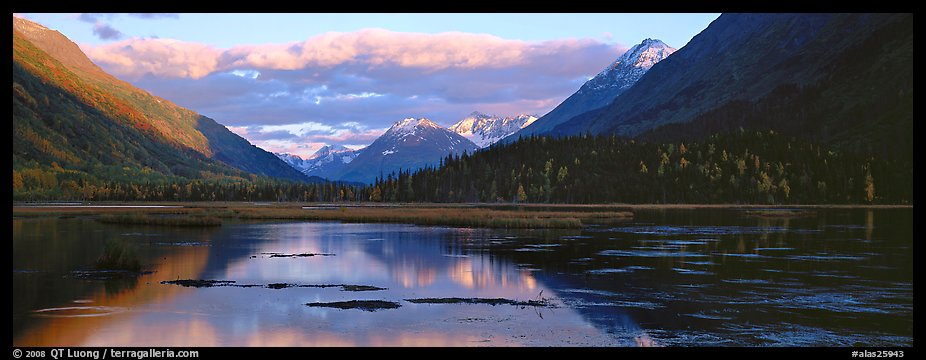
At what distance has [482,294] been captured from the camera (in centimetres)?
4572

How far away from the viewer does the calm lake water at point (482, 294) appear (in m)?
33.3

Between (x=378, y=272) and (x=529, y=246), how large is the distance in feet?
82.6

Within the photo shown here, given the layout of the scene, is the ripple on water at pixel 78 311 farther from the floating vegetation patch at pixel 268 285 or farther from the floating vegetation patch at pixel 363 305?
the floating vegetation patch at pixel 363 305

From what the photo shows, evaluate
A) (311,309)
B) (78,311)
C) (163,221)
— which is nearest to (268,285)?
(311,309)

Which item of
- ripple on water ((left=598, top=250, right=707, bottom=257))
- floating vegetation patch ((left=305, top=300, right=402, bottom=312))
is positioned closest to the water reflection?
floating vegetation patch ((left=305, top=300, right=402, bottom=312))

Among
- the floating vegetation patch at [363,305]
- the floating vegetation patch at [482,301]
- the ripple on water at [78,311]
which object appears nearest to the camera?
the ripple on water at [78,311]

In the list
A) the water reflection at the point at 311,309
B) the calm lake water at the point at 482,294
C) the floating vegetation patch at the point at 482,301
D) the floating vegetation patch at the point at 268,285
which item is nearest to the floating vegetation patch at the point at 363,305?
the calm lake water at the point at 482,294

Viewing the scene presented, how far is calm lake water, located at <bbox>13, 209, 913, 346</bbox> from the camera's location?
33344 mm

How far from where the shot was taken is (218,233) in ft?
328

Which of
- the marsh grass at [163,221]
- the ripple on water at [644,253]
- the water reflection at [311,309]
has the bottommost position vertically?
the water reflection at [311,309]

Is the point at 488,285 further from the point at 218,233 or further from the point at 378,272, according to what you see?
the point at 218,233

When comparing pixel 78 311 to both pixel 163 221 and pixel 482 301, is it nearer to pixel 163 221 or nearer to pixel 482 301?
pixel 482 301

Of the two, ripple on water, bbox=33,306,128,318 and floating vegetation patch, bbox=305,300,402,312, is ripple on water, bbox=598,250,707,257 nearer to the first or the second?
floating vegetation patch, bbox=305,300,402,312

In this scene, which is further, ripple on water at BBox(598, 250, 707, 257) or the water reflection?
ripple on water at BBox(598, 250, 707, 257)
